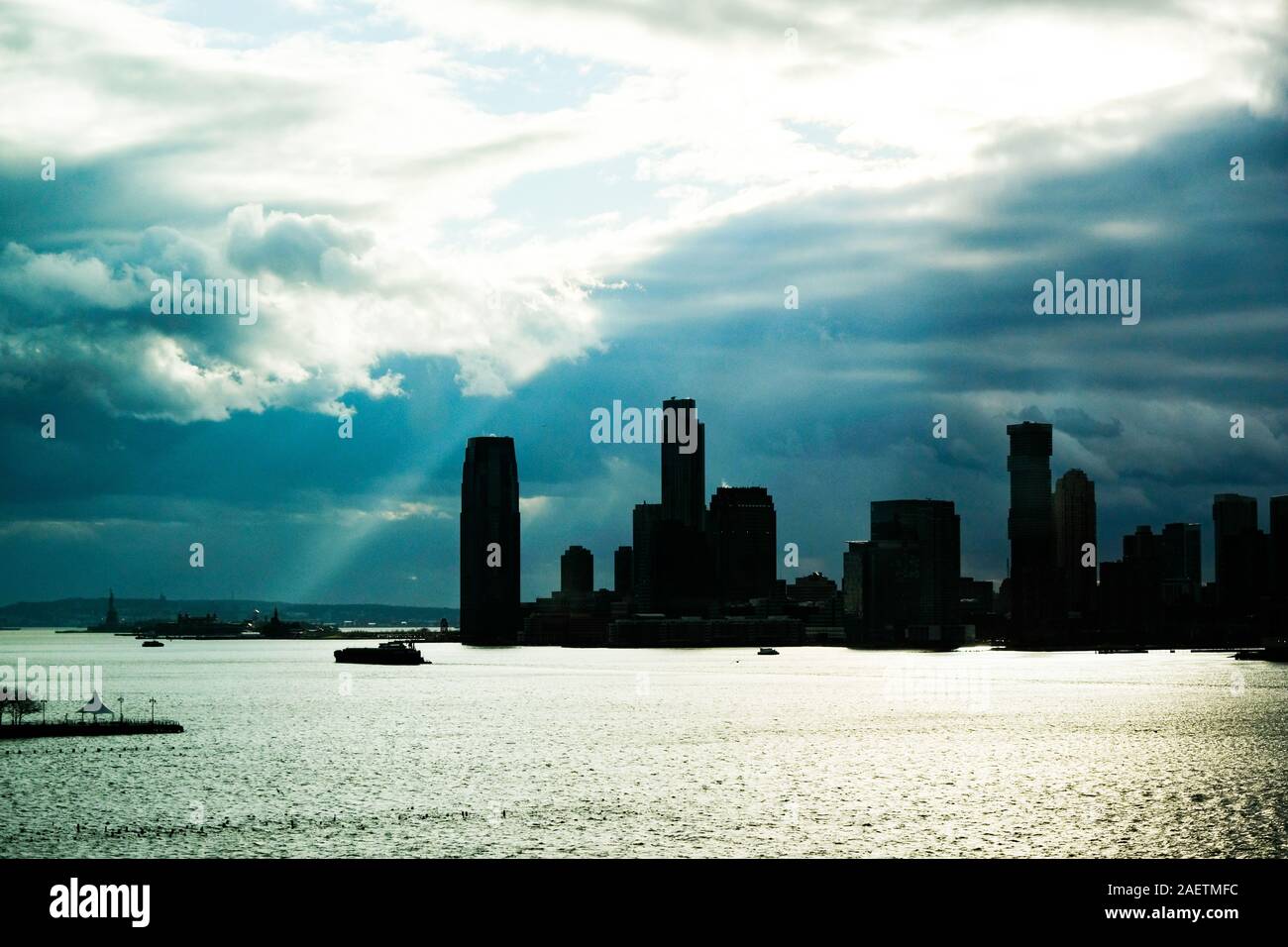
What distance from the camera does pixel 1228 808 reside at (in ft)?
357

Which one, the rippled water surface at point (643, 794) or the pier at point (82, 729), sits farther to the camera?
the pier at point (82, 729)

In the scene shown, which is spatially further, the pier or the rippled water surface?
the pier

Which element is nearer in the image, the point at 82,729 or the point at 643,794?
the point at 643,794
